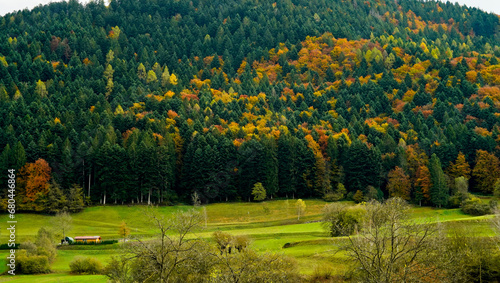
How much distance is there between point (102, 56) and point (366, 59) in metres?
111

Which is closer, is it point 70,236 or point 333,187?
point 70,236

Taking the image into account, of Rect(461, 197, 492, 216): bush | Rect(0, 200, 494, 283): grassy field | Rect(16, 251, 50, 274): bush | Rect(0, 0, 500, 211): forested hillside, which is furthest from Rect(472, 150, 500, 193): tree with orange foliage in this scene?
Rect(16, 251, 50, 274): bush

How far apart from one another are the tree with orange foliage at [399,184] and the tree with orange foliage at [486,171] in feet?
56.5

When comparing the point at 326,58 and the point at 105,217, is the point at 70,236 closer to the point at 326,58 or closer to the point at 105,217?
the point at 105,217

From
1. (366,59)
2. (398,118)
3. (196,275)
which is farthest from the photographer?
(366,59)

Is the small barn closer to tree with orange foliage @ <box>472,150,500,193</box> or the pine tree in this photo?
the pine tree

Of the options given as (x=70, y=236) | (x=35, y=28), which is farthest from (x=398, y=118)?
(x=35, y=28)

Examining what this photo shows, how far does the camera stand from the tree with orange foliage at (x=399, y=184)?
10700 centimetres

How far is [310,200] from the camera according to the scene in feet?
354

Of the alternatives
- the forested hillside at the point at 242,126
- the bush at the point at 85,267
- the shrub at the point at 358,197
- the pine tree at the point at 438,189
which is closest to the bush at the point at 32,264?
the bush at the point at 85,267

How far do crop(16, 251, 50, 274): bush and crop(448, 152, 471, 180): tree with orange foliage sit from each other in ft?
311

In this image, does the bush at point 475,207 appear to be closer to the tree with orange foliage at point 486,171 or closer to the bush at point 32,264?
the tree with orange foliage at point 486,171

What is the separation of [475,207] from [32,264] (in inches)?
2819

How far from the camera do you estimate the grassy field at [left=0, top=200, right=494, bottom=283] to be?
161 feet
